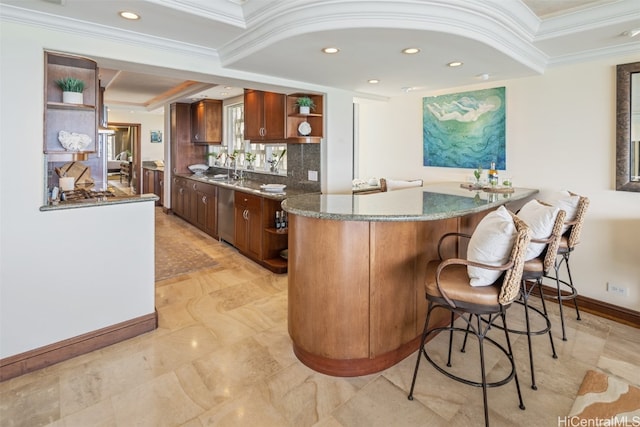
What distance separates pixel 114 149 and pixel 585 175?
13345 millimetres

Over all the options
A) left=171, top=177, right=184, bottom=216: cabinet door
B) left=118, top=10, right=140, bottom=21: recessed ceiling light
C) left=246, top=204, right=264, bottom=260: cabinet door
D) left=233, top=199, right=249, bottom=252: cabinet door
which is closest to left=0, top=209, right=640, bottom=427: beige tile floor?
left=246, top=204, right=264, bottom=260: cabinet door

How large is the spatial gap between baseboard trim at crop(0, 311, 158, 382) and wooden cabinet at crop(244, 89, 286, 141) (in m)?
2.57

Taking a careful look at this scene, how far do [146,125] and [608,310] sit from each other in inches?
406

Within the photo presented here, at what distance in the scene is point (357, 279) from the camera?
2.23 meters

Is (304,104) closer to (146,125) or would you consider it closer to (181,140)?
(181,140)

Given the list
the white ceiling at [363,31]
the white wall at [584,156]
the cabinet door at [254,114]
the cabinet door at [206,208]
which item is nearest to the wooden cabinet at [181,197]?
the cabinet door at [206,208]

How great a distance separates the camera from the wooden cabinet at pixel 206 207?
5609 millimetres

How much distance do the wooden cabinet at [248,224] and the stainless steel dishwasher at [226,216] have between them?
0.19 meters

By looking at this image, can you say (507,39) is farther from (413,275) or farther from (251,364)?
(251,364)

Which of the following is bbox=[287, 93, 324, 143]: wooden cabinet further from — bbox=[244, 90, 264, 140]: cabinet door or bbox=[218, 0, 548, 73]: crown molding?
bbox=[218, 0, 548, 73]: crown molding

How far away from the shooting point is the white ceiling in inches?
85.2

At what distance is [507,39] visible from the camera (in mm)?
2627

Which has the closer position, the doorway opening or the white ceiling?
the white ceiling

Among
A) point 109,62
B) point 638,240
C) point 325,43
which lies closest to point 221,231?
point 109,62
